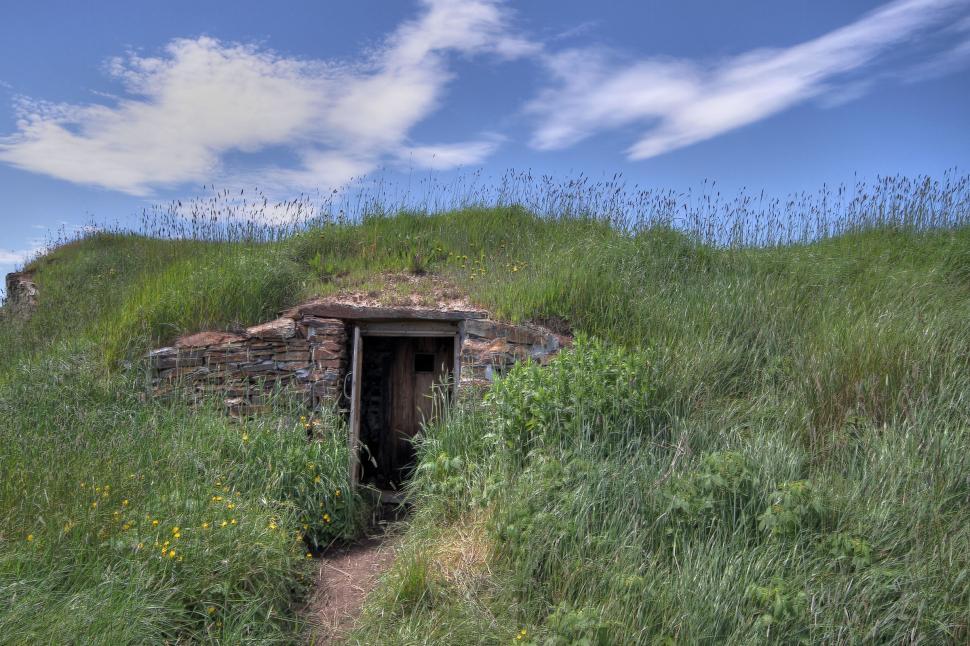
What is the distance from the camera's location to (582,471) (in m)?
4.78

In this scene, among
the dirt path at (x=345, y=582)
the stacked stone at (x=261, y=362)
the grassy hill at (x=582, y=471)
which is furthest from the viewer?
the stacked stone at (x=261, y=362)

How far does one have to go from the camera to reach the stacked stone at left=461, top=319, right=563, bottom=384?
7023 millimetres

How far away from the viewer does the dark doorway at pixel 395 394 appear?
30.3ft

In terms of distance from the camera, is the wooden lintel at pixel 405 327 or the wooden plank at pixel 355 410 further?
the wooden lintel at pixel 405 327

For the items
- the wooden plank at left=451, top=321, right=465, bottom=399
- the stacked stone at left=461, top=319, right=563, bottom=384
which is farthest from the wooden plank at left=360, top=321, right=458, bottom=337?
the stacked stone at left=461, top=319, right=563, bottom=384

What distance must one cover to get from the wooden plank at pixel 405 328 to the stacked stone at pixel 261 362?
1.21 ft

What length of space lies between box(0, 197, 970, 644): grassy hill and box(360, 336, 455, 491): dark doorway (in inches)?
48.5

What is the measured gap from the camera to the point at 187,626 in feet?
14.0

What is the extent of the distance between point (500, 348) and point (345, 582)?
2.86m

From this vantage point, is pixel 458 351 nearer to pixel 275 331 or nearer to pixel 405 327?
pixel 405 327

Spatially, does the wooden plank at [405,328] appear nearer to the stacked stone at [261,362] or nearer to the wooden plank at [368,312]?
the wooden plank at [368,312]

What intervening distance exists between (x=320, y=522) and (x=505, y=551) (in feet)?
7.94

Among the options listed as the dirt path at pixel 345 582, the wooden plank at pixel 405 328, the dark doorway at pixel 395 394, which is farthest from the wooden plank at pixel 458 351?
the dirt path at pixel 345 582

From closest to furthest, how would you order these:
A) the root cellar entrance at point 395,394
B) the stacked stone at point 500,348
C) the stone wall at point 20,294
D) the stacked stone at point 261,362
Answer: the stacked stone at point 500,348 < the stacked stone at point 261,362 < the root cellar entrance at point 395,394 < the stone wall at point 20,294
